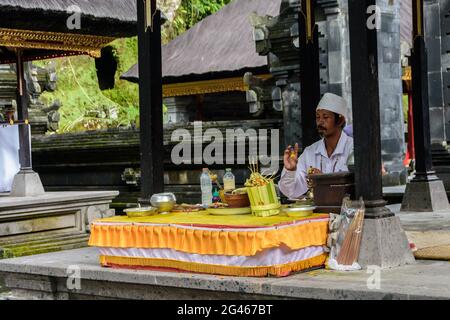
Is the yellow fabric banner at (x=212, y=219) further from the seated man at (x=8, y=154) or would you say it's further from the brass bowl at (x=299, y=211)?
the seated man at (x=8, y=154)

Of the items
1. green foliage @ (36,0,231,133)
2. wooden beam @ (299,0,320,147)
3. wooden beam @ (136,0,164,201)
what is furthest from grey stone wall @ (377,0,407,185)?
green foliage @ (36,0,231,133)

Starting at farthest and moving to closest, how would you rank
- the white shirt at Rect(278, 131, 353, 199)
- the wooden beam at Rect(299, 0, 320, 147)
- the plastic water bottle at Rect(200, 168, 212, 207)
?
the wooden beam at Rect(299, 0, 320, 147) < the plastic water bottle at Rect(200, 168, 212, 207) < the white shirt at Rect(278, 131, 353, 199)

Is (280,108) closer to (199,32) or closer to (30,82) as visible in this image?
(30,82)

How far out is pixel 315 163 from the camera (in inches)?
322

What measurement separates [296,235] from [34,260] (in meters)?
2.81

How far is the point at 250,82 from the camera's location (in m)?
16.2

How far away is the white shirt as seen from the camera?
798 cm

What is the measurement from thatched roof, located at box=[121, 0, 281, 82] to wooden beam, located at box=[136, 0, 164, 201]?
43.5 feet

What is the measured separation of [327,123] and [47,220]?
21.9ft

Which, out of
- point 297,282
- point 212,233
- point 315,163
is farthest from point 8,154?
point 297,282

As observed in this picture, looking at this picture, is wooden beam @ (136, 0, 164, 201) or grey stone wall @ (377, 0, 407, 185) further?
grey stone wall @ (377, 0, 407, 185)

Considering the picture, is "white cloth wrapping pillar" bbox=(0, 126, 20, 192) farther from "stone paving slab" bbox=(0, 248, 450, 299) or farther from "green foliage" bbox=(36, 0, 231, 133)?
"green foliage" bbox=(36, 0, 231, 133)

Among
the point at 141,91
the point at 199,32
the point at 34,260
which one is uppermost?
the point at 199,32

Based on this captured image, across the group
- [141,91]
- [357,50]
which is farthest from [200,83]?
[357,50]
